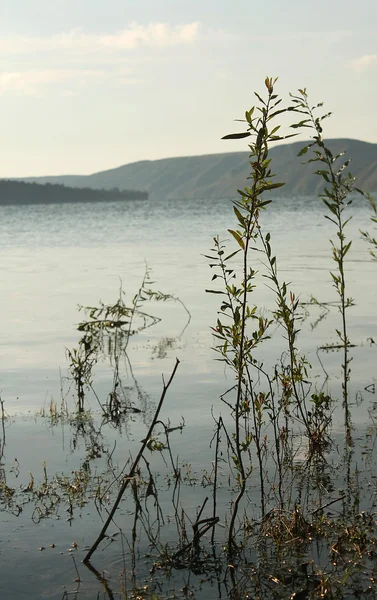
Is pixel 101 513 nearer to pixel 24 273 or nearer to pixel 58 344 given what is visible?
pixel 58 344

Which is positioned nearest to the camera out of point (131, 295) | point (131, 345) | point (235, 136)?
point (235, 136)

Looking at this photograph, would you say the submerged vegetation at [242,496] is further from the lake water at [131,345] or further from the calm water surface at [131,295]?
the calm water surface at [131,295]

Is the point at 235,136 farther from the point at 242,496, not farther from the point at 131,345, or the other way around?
the point at 131,345

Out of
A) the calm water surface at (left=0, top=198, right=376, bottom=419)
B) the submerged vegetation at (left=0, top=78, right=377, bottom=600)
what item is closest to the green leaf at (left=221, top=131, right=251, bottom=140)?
the submerged vegetation at (left=0, top=78, right=377, bottom=600)

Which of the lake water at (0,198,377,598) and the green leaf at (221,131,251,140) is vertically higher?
the green leaf at (221,131,251,140)

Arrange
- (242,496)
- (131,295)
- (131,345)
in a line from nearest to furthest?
(242,496) < (131,345) < (131,295)

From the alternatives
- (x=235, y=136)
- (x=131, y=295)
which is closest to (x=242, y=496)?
(x=235, y=136)

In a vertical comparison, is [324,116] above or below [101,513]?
above

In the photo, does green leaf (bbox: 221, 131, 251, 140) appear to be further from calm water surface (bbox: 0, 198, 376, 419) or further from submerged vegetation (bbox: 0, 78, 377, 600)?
calm water surface (bbox: 0, 198, 376, 419)

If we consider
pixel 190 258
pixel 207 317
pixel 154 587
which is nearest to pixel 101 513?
pixel 154 587

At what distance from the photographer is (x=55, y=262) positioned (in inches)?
1367

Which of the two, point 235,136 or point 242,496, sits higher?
point 235,136

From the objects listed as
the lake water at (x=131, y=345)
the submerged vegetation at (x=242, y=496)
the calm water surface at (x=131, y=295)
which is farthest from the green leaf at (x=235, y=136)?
the calm water surface at (x=131, y=295)

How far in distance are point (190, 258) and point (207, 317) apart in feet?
56.6
